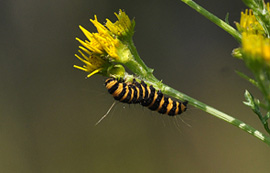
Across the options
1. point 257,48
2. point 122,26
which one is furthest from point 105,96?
point 257,48

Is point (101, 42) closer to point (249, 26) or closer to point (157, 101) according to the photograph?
point (157, 101)

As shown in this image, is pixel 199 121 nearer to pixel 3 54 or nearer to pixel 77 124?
pixel 77 124

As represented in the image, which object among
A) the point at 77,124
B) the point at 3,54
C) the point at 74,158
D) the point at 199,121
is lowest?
the point at 199,121

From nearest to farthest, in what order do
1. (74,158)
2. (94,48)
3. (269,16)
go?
(269,16) < (94,48) < (74,158)

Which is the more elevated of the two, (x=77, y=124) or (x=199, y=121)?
(x=77, y=124)

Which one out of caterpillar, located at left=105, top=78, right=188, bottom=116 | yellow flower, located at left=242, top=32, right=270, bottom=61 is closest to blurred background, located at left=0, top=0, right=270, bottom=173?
caterpillar, located at left=105, top=78, right=188, bottom=116

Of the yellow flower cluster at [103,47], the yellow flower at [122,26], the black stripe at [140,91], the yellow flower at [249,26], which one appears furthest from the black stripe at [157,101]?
the yellow flower at [249,26]

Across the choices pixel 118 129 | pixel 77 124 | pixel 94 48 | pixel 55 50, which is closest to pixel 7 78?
pixel 55 50

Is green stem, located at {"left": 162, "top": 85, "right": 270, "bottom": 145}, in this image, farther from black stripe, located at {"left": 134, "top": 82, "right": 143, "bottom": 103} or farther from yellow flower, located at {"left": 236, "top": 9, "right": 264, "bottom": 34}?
yellow flower, located at {"left": 236, "top": 9, "right": 264, "bottom": 34}
